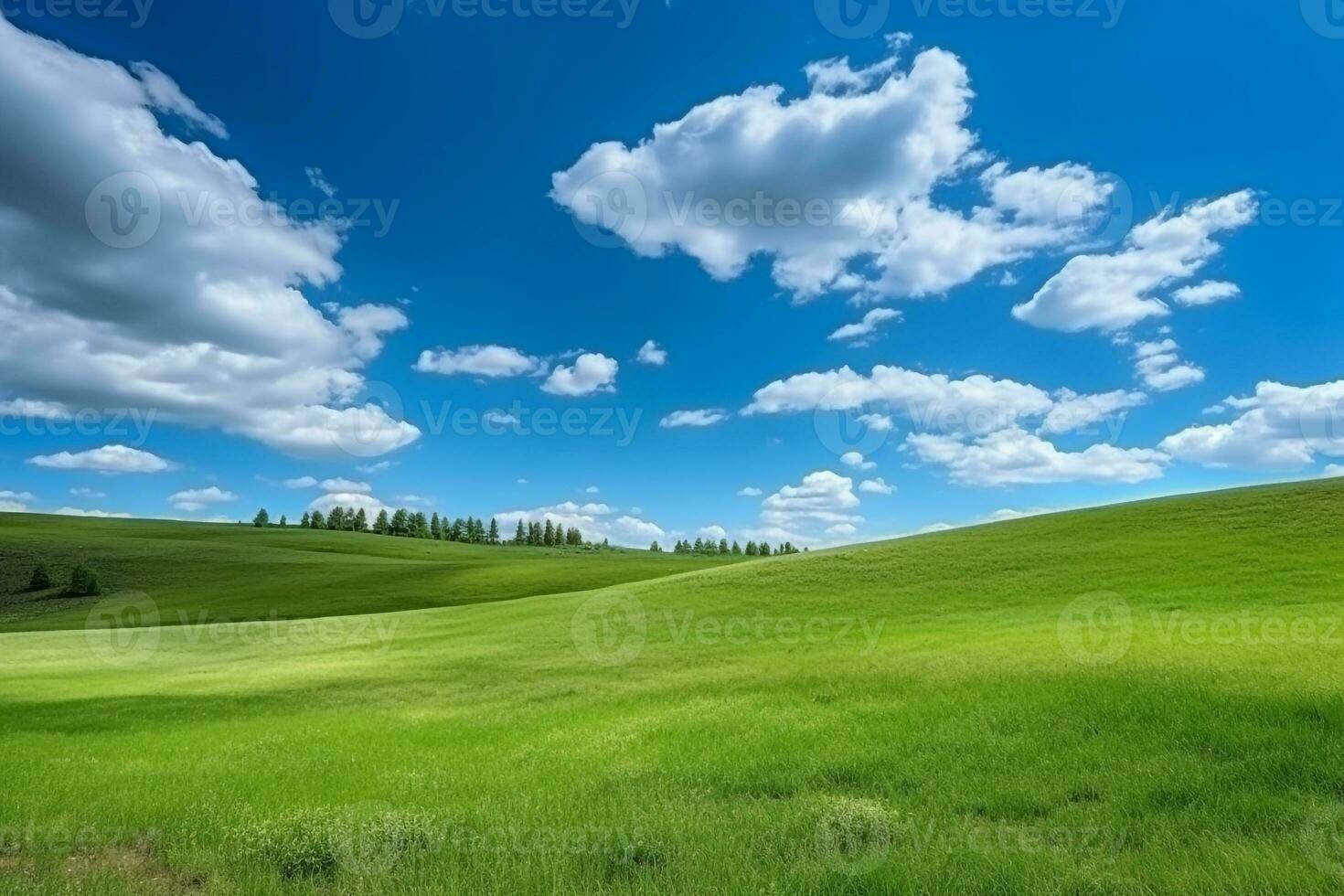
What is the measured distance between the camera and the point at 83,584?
8788cm

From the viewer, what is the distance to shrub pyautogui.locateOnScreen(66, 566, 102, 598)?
8675 centimetres

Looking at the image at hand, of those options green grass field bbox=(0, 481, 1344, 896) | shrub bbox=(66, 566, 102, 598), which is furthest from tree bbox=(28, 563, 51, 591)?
green grass field bbox=(0, 481, 1344, 896)

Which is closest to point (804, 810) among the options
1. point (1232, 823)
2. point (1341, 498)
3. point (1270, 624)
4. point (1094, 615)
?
point (1232, 823)

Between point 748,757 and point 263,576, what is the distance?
332 ft

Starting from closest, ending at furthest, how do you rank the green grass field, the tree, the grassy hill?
1. the green grass field
2. the grassy hill
3. the tree

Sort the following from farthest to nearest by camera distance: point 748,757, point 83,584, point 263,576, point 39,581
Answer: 1. point 263,576
2. point 39,581
3. point 83,584
4. point 748,757

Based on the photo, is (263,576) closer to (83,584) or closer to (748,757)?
(83,584)

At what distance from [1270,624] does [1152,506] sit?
3651 centimetres

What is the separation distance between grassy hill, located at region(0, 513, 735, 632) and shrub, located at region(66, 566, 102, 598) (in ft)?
4.72

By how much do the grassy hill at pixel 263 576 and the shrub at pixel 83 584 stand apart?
4.72 ft

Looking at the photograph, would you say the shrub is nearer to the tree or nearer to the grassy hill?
the grassy hill

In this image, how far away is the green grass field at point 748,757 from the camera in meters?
7.32

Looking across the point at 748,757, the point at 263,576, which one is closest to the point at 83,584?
the point at 263,576

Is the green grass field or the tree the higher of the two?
the tree
